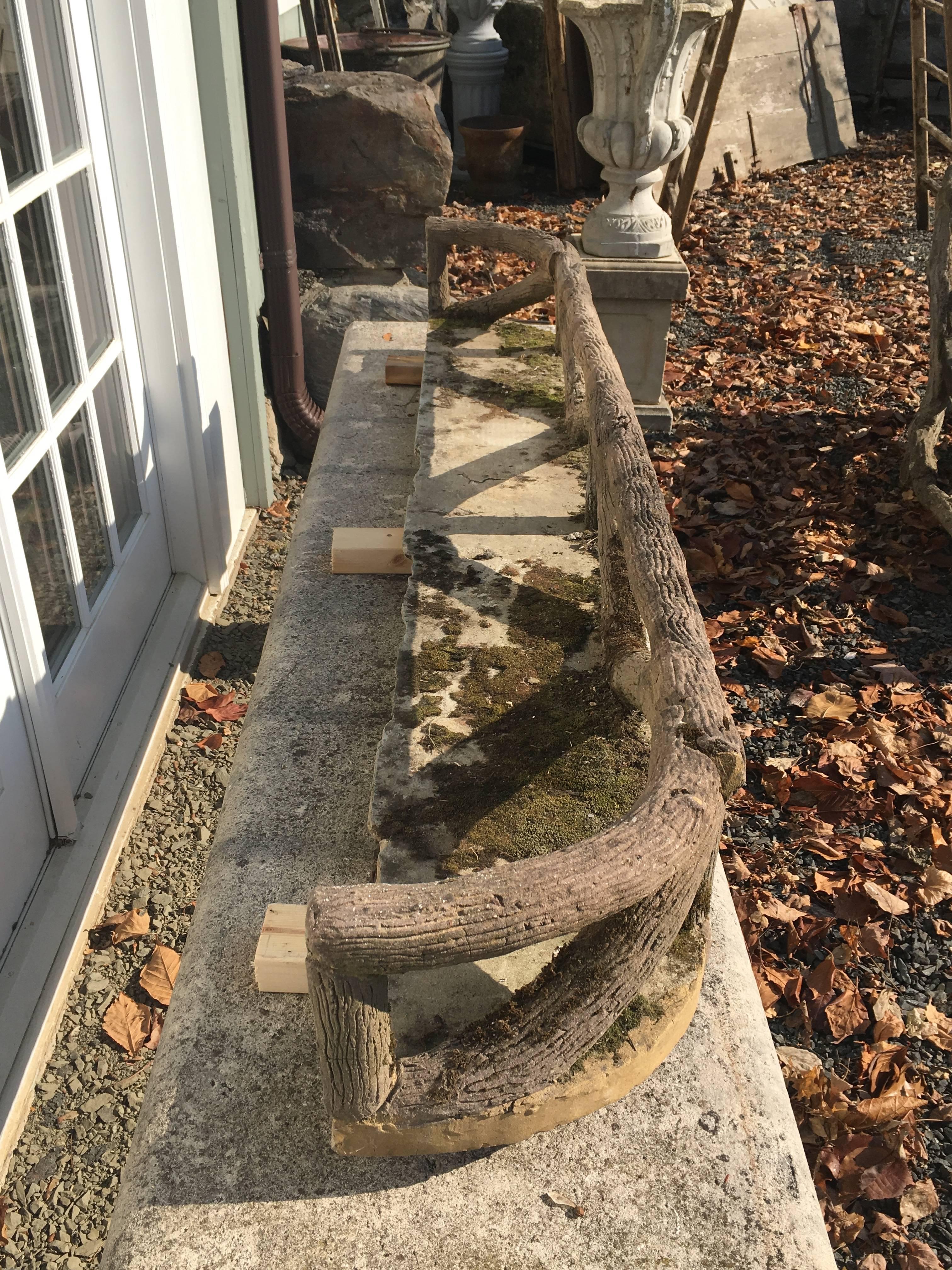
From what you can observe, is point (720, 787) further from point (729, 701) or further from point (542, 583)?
point (729, 701)

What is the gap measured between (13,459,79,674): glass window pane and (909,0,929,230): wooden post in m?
6.57

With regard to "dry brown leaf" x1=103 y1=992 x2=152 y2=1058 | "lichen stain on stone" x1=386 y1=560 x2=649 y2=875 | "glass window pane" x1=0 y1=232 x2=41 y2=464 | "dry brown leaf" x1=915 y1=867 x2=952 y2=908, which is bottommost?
"dry brown leaf" x1=103 y1=992 x2=152 y2=1058

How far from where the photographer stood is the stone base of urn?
14.9ft

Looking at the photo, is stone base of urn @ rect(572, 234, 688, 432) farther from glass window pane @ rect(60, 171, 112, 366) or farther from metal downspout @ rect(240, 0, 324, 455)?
glass window pane @ rect(60, 171, 112, 366)

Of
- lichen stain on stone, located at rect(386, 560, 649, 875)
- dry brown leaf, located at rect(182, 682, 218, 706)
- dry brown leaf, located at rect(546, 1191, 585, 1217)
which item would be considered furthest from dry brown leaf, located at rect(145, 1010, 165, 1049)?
dry brown leaf, located at rect(546, 1191, 585, 1217)

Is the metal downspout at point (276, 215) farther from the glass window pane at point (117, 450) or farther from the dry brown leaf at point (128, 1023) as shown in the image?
the dry brown leaf at point (128, 1023)

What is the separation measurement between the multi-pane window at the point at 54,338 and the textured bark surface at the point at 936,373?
316 cm

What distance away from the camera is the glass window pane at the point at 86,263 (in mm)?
2814

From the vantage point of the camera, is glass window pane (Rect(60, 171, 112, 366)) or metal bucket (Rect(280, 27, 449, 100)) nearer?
glass window pane (Rect(60, 171, 112, 366))

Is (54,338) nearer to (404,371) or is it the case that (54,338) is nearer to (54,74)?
(54,74)

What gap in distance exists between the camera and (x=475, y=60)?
8.44 m

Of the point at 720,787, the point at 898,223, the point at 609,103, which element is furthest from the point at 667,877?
the point at 898,223

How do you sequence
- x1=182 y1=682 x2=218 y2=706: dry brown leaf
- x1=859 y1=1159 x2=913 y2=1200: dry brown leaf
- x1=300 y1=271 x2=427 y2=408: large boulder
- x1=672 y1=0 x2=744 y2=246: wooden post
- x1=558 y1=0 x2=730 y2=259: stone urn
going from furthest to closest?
1. x1=672 y1=0 x2=744 y2=246: wooden post
2. x1=300 y1=271 x2=427 y2=408: large boulder
3. x1=558 y1=0 x2=730 y2=259: stone urn
4. x1=182 y1=682 x2=218 y2=706: dry brown leaf
5. x1=859 y1=1159 x2=913 y2=1200: dry brown leaf

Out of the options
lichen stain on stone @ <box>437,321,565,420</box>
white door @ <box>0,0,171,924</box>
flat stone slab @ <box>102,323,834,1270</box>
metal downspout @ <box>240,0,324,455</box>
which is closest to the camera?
flat stone slab @ <box>102,323,834,1270</box>
